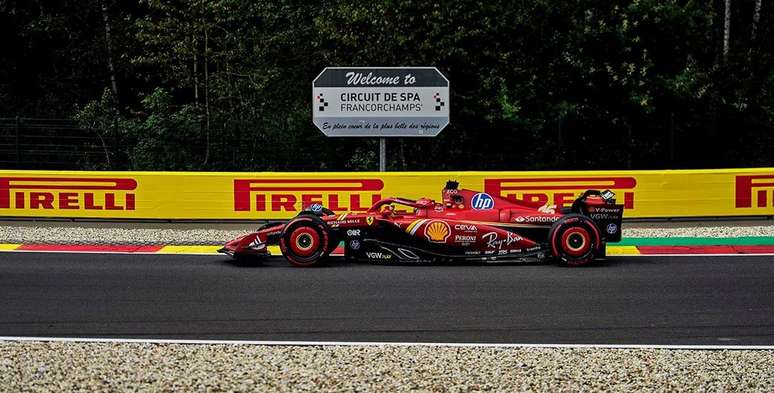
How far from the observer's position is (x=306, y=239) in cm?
1484

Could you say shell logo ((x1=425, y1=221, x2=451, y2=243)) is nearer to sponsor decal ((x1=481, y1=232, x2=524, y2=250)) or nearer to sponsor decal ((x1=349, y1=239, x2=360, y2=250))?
sponsor decal ((x1=481, y1=232, x2=524, y2=250))

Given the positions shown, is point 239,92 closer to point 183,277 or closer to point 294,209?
point 294,209

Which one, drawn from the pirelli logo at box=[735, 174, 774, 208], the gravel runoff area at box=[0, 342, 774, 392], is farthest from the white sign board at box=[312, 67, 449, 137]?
the gravel runoff area at box=[0, 342, 774, 392]

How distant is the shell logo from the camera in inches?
577

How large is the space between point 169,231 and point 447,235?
5667 mm

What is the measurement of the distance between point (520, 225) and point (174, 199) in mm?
6629

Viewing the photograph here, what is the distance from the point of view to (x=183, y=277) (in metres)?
14.3

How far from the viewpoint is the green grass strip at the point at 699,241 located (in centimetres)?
1716

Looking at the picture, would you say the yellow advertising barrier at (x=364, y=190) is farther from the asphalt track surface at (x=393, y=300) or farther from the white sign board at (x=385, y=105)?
the asphalt track surface at (x=393, y=300)

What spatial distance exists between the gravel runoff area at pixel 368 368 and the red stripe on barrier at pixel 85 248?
21.0ft

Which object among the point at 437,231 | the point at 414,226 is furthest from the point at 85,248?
the point at 437,231

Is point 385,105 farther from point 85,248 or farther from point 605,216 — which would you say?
point 605,216

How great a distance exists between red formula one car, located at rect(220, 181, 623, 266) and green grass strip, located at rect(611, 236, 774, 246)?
8.35 feet

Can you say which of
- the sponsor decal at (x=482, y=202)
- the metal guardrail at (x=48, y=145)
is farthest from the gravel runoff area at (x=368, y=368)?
the metal guardrail at (x=48, y=145)
